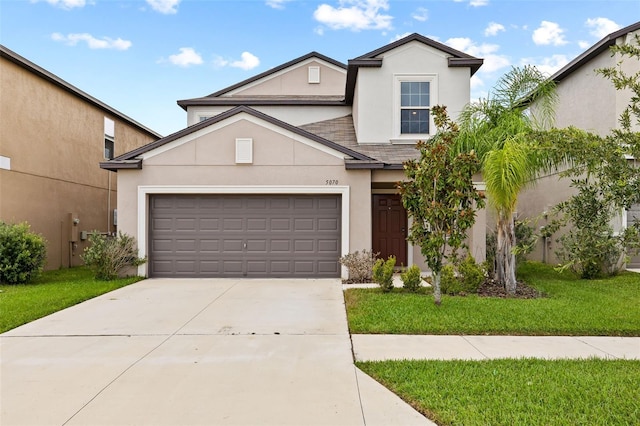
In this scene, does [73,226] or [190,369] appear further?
[73,226]

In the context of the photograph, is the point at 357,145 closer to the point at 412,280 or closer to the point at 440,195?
the point at 412,280

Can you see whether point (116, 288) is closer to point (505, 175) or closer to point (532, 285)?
point (505, 175)

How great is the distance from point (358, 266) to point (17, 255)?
8.61m

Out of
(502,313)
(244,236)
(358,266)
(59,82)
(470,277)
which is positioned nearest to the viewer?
(502,313)

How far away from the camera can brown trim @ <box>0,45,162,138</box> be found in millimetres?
11383

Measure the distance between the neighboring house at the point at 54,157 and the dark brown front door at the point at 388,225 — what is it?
34.3 ft

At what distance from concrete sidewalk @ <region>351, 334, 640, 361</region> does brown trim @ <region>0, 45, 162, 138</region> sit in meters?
12.4

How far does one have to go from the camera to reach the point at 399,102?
1331 centimetres

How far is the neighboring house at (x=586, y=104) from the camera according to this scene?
40.5 feet

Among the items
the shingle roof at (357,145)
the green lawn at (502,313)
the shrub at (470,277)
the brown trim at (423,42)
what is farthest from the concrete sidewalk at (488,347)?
the brown trim at (423,42)

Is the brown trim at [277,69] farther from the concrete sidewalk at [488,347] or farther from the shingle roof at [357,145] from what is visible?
the concrete sidewalk at [488,347]

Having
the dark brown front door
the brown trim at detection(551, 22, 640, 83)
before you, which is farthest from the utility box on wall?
the brown trim at detection(551, 22, 640, 83)

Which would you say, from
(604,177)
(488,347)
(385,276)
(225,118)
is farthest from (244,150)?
(604,177)

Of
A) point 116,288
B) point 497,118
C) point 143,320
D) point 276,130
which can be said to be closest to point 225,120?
point 276,130
